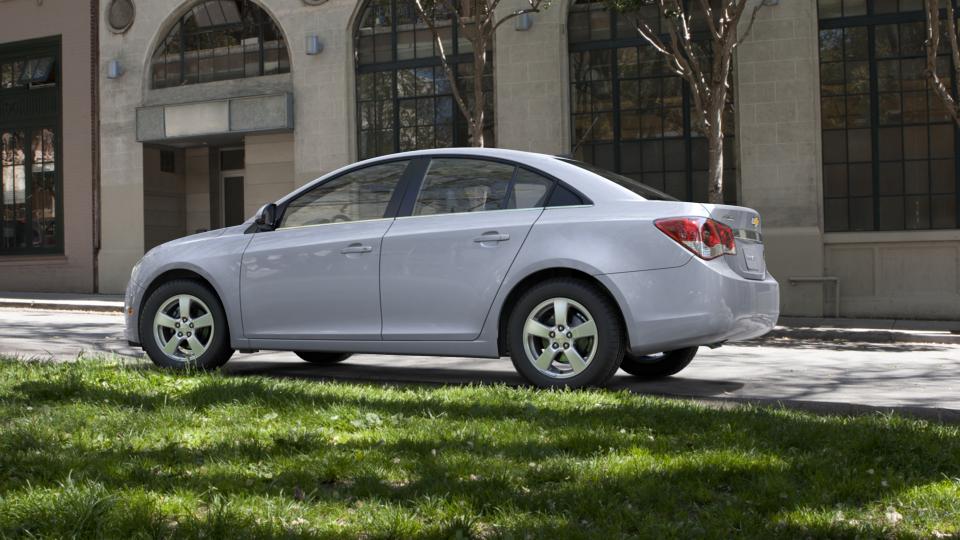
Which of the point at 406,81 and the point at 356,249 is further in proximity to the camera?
the point at 406,81

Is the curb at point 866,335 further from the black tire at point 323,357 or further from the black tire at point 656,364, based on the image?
the black tire at point 323,357

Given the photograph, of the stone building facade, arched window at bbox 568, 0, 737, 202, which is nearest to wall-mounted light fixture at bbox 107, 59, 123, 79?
the stone building facade

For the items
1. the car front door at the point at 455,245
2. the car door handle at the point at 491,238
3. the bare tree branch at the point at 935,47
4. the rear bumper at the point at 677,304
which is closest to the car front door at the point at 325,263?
the car front door at the point at 455,245

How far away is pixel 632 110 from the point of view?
737 inches

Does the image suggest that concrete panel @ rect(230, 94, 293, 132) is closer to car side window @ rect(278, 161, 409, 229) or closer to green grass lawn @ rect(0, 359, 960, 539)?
car side window @ rect(278, 161, 409, 229)

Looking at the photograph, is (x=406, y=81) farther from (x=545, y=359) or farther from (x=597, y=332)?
(x=597, y=332)

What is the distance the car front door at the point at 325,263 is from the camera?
721cm

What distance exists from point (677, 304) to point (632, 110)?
12.8m

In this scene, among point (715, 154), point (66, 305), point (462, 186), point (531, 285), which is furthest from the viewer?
point (66, 305)

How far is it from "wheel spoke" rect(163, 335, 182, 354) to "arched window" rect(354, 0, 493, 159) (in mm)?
12858

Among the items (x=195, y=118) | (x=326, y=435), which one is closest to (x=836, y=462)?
(x=326, y=435)

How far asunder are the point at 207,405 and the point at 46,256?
21.0 metres

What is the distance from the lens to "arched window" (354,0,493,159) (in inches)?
798

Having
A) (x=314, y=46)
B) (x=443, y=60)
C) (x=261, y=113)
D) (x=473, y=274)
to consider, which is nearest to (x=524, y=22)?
(x=443, y=60)
